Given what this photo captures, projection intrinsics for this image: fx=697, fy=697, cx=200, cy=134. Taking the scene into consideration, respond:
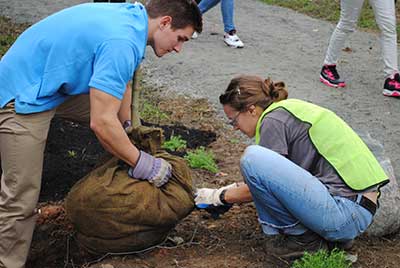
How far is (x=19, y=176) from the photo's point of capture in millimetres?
3637

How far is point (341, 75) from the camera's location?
7934mm

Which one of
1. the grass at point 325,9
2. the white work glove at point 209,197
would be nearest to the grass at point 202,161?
the white work glove at point 209,197

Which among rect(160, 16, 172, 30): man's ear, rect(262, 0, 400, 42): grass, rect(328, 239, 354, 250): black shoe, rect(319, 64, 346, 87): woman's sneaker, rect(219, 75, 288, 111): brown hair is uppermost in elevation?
rect(160, 16, 172, 30): man's ear

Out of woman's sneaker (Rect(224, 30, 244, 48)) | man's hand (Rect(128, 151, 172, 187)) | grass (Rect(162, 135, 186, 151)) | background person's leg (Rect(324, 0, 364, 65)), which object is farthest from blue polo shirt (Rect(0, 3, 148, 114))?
woman's sneaker (Rect(224, 30, 244, 48))

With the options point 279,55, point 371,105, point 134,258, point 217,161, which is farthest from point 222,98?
point 279,55

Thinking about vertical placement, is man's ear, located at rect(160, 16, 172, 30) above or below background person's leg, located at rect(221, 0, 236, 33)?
above

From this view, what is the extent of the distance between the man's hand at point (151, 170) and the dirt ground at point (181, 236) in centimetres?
44

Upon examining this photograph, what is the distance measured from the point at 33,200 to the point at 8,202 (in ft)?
0.42

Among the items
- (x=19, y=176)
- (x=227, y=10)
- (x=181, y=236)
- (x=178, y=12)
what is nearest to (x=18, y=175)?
(x=19, y=176)

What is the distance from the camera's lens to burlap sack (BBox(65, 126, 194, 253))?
3635mm

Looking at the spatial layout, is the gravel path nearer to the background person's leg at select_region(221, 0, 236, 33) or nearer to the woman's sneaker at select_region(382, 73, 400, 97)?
the woman's sneaker at select_region(382, 73, 400, 97)

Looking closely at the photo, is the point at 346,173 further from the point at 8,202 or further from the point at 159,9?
the point at 8,202

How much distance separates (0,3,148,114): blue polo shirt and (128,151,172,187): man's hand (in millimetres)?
430

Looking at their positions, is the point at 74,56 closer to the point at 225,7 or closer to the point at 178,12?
the point at 178,12
